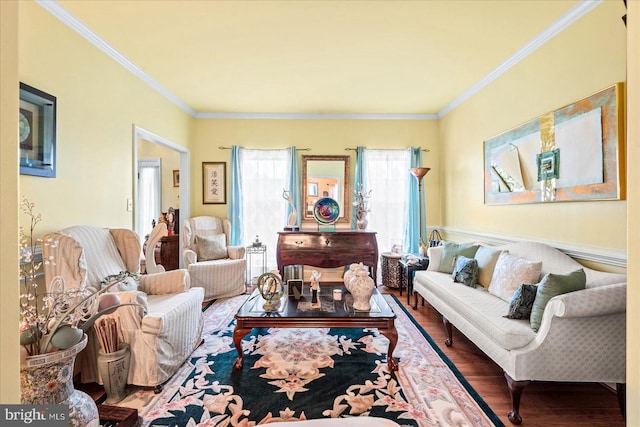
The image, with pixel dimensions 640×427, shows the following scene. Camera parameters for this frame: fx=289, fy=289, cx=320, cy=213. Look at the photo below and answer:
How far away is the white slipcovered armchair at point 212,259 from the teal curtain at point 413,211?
107 inches

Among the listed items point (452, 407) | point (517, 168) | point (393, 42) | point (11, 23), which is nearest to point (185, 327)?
point (452, 407)

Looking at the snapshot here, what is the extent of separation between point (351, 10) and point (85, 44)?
2462 mm

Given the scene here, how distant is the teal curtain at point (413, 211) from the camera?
4.89 meters

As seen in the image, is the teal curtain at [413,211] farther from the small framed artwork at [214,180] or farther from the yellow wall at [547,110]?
the small framed artwork at [214,180]

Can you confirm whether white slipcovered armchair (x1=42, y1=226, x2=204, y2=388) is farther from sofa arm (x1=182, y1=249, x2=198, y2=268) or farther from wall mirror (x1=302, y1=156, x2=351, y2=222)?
wall mirror (x1=302, y1=156, x2=351, y2=222)

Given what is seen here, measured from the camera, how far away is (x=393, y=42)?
2.82m

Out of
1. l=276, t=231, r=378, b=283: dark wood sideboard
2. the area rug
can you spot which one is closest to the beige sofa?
the area rug

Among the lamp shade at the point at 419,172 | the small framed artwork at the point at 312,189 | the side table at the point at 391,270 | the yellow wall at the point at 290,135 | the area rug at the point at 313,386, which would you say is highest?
the yellow wall at the point at 290,135

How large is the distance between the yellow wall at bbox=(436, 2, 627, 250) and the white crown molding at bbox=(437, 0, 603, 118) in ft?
0.16

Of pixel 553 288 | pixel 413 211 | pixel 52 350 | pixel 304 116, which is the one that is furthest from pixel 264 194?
pixel 553 288

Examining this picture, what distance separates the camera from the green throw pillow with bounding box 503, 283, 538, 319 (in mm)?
2051

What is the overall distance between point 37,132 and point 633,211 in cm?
333

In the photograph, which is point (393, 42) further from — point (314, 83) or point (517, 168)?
point (517, 168)

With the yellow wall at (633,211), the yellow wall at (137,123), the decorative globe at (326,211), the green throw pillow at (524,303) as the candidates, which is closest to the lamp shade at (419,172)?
the yellow wall at (137,123)
